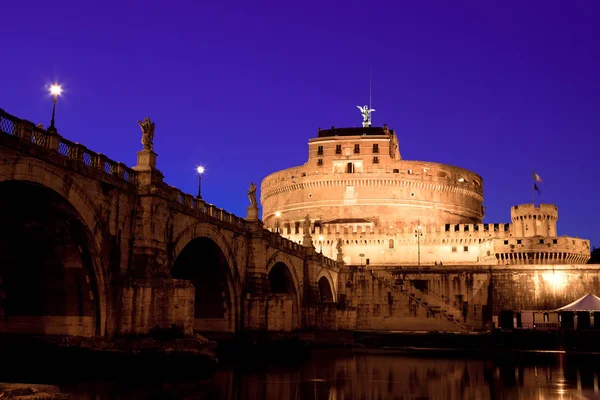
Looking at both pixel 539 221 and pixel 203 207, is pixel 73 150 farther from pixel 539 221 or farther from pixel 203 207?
pixel 539 221

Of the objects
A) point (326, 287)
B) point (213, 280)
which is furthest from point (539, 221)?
point (213, 280)

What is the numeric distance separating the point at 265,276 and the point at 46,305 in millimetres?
18156

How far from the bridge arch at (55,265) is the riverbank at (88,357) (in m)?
0.77

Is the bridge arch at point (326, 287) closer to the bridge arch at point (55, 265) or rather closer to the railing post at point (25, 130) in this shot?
the bridge arch at point (55, 265)

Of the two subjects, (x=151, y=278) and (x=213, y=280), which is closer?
(x=151, y=278)

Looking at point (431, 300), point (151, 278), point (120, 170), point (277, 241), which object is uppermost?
point (120, 170)

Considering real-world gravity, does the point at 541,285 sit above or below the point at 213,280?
above

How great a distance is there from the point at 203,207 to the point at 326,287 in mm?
32722

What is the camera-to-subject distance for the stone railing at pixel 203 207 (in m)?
30.0

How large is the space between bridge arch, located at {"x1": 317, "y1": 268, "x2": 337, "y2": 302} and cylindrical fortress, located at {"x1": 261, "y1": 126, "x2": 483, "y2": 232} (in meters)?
28.3

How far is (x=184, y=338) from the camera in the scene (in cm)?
2594

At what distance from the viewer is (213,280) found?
37750 mm

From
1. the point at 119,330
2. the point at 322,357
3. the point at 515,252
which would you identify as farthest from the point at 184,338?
the point at 515,252

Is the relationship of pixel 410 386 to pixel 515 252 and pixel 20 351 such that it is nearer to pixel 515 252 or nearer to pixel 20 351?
pixel 20 351
